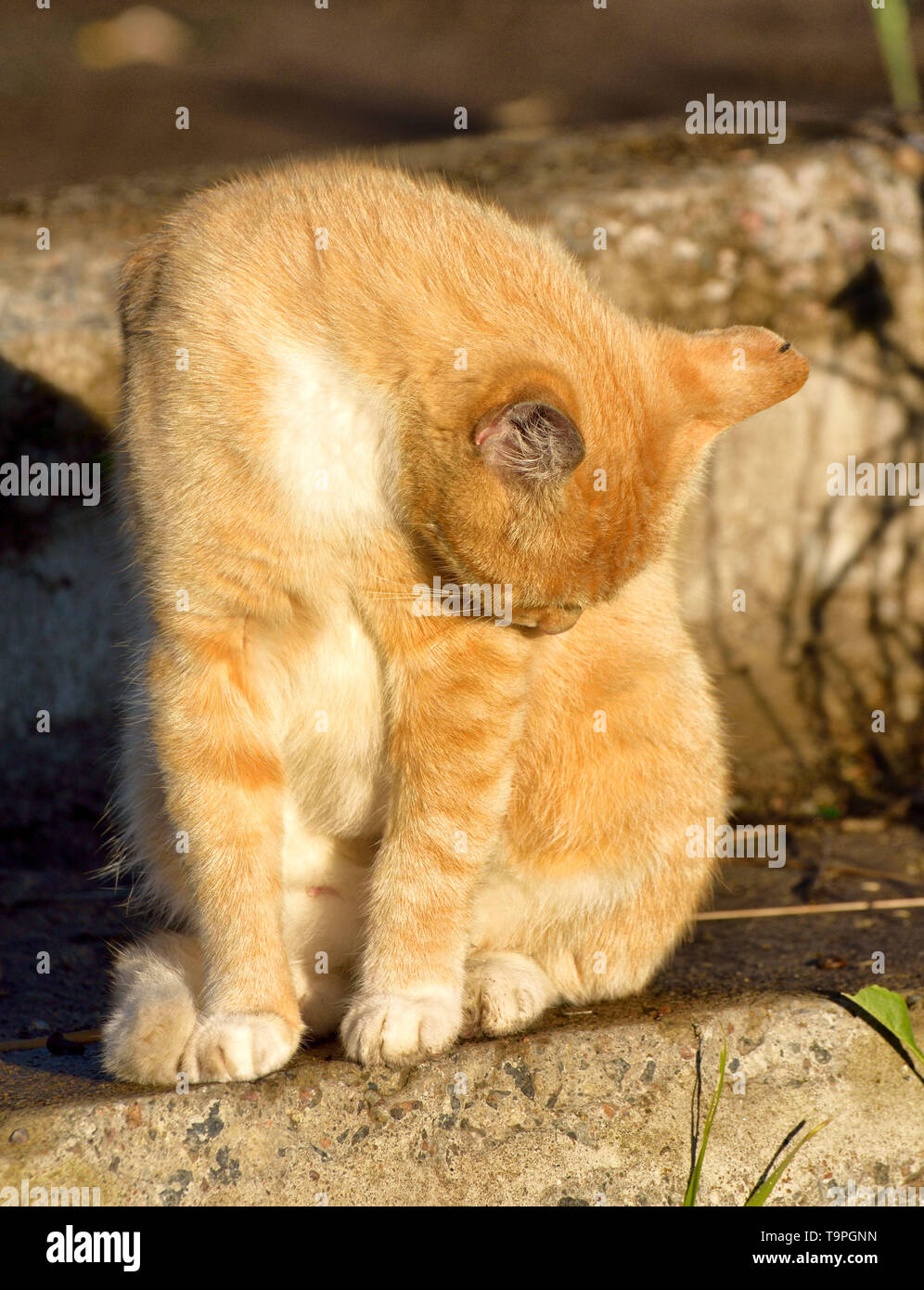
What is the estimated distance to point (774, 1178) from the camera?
2500mm

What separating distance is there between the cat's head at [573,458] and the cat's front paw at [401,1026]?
803 millimetres

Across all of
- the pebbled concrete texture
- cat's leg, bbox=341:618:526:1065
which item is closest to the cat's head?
cat's leg, bbox=341:618:526:1065

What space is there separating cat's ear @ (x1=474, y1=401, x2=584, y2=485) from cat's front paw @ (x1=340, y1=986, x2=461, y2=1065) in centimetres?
108

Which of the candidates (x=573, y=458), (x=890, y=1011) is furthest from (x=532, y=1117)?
(x=573, y=458)

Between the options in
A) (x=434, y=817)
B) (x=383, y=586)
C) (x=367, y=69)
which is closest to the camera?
(x=383, y=586)

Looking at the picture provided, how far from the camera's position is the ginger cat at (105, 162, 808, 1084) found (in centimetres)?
238

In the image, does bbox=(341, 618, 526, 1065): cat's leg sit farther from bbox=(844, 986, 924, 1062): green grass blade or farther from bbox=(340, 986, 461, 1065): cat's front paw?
bbox=(844, 986, 924, 1062): green grass blade

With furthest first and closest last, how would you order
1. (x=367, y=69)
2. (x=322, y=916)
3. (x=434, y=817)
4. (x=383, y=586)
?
1. (x=367, y=69)
2. (x=322, y=916)
3. (x=434, y=817)
4. (x=383, y=586)

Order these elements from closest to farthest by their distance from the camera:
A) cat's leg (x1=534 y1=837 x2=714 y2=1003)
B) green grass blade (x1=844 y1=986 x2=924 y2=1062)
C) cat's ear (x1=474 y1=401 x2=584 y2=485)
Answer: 1. cat's ear (x1=474 y1=401 x2=584 y2=485)
2. green grass blade (x1=844 y1=986 x2=924 y2=1062)
3. cat's leg (x1=534 y1=837 x2=714 y2=1003)

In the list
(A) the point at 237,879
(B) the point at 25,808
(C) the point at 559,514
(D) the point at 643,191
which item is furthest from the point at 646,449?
(B) the point at 25,808

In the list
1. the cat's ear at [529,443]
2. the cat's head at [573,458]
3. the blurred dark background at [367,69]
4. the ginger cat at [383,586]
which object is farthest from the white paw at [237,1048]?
the blurred dark background at [367,69]

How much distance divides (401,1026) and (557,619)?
2.86 ft

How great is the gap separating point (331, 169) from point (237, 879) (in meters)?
1.53

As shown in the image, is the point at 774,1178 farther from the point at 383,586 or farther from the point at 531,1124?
the point at 383,586
